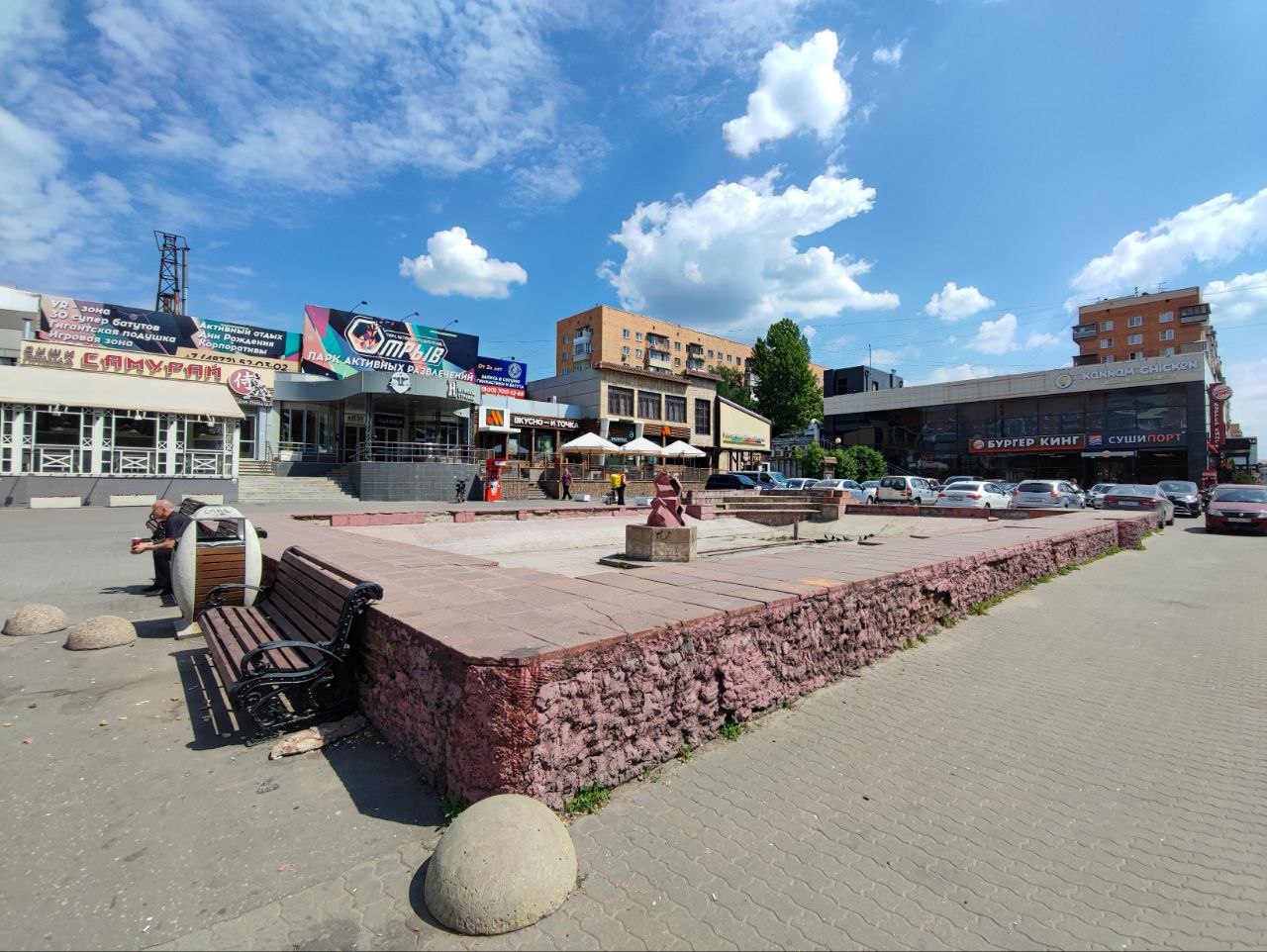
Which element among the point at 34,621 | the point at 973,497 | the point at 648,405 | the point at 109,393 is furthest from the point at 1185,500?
the point at 109,393

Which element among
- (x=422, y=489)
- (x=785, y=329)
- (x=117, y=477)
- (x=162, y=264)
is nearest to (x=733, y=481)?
(x=422, y=489)

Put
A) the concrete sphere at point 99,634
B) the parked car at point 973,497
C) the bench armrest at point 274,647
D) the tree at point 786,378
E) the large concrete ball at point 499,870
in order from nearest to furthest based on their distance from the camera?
the large concrete ball at point 499,870 → the bench armrest at point 274,647 → the concrete sphere at point 99,634 → the parked car at point 973,497 → the tree at point 786,378

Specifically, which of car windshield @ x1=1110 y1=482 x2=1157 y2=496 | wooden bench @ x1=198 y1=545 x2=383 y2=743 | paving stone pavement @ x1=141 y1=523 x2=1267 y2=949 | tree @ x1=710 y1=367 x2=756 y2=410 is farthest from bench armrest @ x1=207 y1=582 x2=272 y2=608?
tree @ x1=710 y1=367 x2=756 y2=410

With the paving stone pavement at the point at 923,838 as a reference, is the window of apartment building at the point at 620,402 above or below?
above

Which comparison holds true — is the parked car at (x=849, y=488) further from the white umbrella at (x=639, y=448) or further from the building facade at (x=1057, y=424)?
the building facade at (x=1057, y=424)

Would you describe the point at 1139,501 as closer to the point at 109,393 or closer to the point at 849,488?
the point at 849,488

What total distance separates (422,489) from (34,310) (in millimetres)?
25740

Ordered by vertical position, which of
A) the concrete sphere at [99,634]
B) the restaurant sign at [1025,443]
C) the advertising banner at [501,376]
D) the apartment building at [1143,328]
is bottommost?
the concrete sphere at [99,634]

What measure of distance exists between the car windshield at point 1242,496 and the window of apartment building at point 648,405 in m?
30.9

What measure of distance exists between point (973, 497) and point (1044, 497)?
9.98 ft

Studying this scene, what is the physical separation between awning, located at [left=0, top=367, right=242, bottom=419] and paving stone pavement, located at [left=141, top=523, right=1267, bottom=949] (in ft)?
87.2

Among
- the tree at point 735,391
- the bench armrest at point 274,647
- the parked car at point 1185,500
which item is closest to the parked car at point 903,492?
the parked car at point 1185,500

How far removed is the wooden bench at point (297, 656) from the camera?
3.53 metres

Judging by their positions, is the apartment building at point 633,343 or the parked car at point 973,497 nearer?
the parked car at point 973,497
